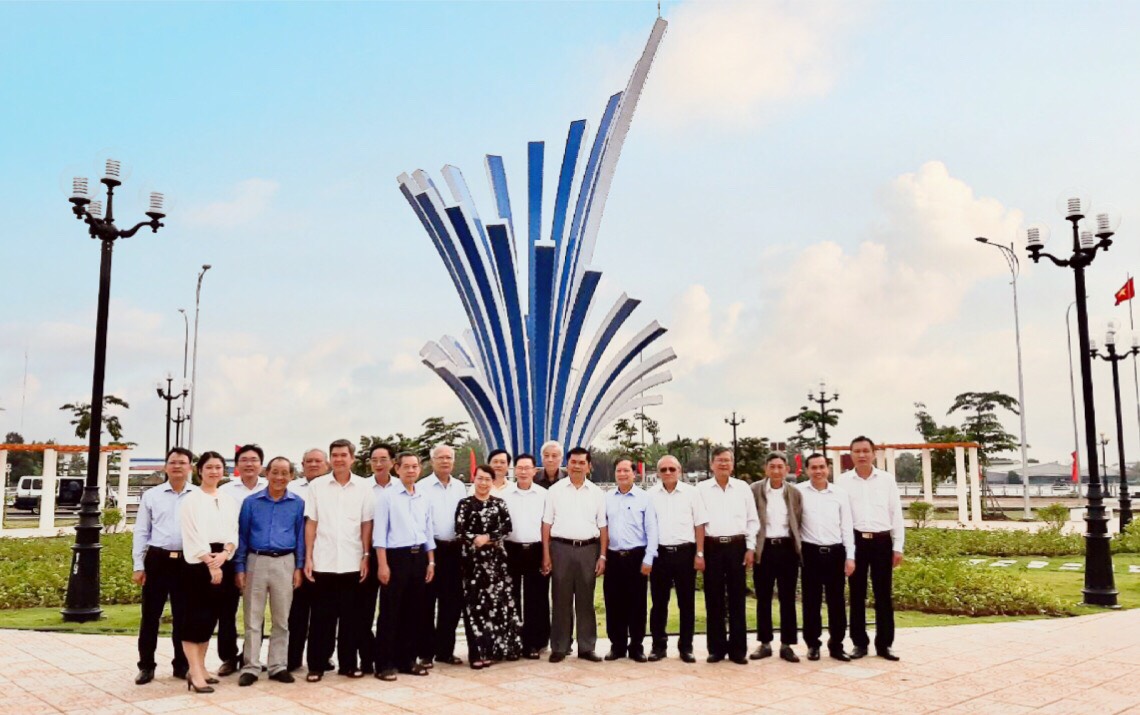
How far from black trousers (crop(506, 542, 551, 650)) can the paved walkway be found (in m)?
0.21

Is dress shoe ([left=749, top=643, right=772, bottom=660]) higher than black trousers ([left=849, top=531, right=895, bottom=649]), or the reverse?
black trousers ([left=849, top=531, right=895, bottom=649])

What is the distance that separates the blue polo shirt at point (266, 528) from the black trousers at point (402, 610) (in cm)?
58

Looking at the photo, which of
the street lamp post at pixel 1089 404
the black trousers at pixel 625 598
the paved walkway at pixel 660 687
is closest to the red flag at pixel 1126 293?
the street lamp post at pixel 1089 404

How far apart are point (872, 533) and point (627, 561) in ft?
5.65

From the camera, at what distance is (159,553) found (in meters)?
5.37

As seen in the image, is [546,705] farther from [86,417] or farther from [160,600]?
[86,417]

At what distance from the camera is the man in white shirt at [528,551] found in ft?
19.9

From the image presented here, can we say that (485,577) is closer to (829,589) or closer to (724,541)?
(724,541)

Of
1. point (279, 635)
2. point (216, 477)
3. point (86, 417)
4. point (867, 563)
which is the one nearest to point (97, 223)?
point (216, 477)

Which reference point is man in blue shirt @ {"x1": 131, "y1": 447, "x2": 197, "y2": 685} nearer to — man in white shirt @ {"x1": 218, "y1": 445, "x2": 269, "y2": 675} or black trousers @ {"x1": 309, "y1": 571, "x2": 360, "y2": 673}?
man in white shirt @ {"x1": 218, "y1": 445, "x2": 269, "y2": 675}

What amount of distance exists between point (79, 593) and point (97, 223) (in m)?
3.48

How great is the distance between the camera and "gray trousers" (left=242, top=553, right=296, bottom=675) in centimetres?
524

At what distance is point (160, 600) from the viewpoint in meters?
5.42

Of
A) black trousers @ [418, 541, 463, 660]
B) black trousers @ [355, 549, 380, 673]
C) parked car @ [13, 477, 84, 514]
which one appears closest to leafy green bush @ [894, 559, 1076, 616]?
black trousers @ [418, 541, 463, 660]
